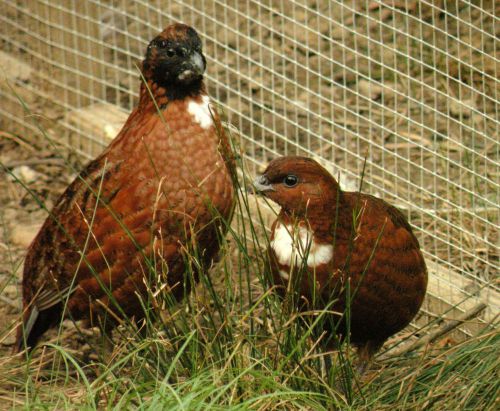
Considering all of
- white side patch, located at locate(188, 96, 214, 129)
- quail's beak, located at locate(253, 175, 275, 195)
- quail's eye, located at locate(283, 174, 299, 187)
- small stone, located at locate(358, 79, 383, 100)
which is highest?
white side patch, located at locate(188, 96, 214, 129)

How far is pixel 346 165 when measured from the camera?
5.32 meters

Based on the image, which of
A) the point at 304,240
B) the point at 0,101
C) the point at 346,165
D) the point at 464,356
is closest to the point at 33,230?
the point at 0,101

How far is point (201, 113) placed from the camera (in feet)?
13.5

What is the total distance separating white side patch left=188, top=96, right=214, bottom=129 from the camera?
4102 mm

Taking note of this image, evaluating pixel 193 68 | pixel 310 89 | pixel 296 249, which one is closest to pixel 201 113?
pixel 193 68

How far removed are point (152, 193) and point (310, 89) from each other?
210 centimetres

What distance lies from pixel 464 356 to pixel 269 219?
5.08ft

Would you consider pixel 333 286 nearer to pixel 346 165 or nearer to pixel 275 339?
pixel 275 339

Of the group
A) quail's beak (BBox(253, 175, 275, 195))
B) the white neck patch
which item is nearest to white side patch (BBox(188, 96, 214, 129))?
quail's beak (BBox(253, 175, 275, 195))

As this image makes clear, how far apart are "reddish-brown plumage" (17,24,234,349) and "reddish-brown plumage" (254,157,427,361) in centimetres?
27

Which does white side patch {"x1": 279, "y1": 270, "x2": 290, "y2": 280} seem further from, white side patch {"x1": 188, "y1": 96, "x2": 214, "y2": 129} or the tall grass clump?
white side patch {"x1": 188, "y1": 96, "x2": 214, "y2": 129}

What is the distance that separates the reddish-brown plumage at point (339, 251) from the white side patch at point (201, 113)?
0.39 m

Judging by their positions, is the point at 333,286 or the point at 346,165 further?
the point at 346,165

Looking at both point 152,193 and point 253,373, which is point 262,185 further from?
point 253,373
